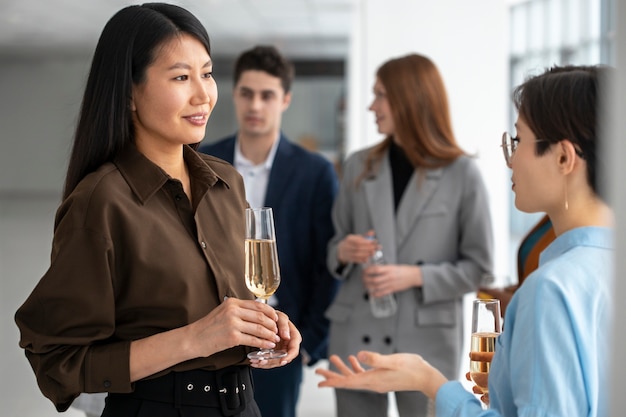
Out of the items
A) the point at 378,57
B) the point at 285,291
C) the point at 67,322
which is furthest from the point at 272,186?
the point at 67,322

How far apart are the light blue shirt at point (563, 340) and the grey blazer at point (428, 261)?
→ 1.84 m

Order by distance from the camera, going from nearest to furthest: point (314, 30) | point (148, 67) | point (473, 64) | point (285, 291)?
point (148, 67) → point (285, 291) → point (473, 64) → point (314, 30)

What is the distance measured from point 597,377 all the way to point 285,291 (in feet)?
7.68

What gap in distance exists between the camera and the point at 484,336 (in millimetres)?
1794

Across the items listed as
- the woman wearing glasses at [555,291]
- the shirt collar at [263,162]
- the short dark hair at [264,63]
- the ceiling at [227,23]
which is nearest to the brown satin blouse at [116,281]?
the woman wearing glasses at [555,291]

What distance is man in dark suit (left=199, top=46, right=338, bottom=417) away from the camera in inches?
145

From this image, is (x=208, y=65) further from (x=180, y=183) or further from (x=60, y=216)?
(x=60, y=216)

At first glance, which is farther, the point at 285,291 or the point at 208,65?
Answer: the point at 285,291

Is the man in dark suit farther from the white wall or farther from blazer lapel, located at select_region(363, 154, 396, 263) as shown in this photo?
the white wall

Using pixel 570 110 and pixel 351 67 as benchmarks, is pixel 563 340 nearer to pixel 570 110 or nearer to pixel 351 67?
pixel 570 110

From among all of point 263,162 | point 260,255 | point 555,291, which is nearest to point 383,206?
point 263,162

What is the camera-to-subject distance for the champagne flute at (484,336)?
1789 millimetres

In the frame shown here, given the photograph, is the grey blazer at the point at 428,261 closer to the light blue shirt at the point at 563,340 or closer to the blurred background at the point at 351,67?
the blurred background at the point at 351,67

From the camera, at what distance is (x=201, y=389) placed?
1707 mm
